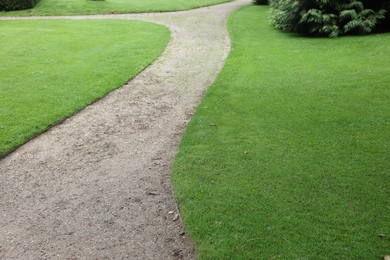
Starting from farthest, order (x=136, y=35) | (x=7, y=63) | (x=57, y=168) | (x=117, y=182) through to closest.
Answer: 1. (x=136, y=35)
2. (x=7, y=63)
3. (x=57, y=168)
4. (x=117, y=182)

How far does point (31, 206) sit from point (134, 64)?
7.75 m

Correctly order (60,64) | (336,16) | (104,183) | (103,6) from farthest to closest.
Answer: (103,6) < (336,16) < (60,64) < (104,183)

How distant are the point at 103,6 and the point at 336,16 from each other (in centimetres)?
1475

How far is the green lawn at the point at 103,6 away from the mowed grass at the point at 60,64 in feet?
11.7

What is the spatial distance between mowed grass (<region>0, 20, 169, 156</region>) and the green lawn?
3556 millimetres

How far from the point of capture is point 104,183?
20.1ft

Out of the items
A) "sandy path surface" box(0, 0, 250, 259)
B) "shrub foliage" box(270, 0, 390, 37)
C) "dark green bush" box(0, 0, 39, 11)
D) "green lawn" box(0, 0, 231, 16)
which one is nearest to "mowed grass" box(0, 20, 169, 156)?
"sandy path surface" box(0, 0, 250, 259)

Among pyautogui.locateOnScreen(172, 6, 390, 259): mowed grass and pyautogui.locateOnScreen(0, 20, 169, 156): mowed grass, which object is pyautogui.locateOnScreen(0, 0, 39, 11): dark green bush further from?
pyautogui.locateOnScreen(172, 6, 390, 259): mowed grass

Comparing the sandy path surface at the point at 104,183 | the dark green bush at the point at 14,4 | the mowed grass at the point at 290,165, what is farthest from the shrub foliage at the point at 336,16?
the dark green bush at the point at 14,4

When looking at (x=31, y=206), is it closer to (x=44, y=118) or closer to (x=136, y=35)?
(x=44, y=118)

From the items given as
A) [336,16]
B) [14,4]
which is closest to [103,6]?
[14,4]

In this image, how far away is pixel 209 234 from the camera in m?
4.81

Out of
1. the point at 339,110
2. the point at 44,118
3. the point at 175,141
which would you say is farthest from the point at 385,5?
the point at 44,118

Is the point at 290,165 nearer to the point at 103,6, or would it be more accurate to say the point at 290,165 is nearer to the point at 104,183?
the point at 104,183
